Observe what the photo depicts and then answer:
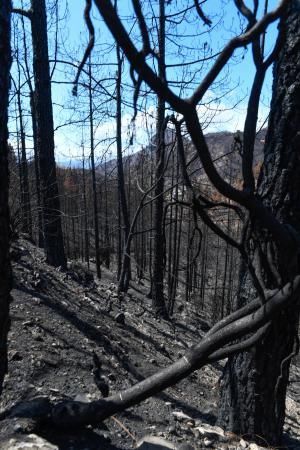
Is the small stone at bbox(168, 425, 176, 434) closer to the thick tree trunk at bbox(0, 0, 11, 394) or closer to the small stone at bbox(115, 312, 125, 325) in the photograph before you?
the thick tree trunk at bbox(0, 0, 11, 394)

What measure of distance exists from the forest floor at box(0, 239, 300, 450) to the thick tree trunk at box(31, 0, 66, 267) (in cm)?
56

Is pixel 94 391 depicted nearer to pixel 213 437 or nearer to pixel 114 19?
pixel 213 437

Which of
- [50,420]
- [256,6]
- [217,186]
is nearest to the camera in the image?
[256,6]

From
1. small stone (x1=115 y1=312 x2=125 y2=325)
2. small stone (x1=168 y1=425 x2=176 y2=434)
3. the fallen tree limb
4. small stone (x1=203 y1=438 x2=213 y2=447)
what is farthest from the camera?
small stone (x1=115 y1=312 x2=125 y2=325)

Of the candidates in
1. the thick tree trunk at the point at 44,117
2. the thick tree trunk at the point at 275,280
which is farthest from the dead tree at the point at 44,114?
the thick tree trunk at the point at 275,280

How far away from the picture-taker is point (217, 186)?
1.46 metres

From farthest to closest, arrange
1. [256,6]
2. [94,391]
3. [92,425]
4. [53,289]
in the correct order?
[53,289] → [94,391] → [92,425] → [256,6]

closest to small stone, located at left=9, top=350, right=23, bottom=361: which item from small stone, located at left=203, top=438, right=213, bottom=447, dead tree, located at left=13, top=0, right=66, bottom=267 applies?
small stone, located at left=203, top=438, right=213, bottom=447

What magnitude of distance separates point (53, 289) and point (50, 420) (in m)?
3.84

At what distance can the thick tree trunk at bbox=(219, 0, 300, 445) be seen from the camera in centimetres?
251

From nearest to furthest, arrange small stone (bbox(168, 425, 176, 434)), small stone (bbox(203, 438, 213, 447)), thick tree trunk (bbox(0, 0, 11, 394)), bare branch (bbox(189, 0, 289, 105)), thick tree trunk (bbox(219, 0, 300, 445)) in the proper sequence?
bare branch (bbox(189, 0, 289, 105)), thick tree trunk (bbox(0, 0, 11, 394)), thick tree trunk (bbox(219, 0, 300, 445)), small stone (bbox(203, 438, 213, 447)), small stone (bbox(168, 425, 176, 434))

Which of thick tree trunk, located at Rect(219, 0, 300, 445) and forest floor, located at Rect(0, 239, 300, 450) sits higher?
thick tree trunk, located at Rect(219, 0, 300, 445)

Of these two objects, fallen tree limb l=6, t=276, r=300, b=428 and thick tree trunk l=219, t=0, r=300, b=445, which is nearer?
fallen tree limb l=6, t=276, r=300, b=428

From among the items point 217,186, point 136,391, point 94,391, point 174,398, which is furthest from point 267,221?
point 174,398
